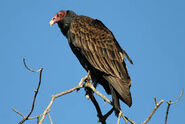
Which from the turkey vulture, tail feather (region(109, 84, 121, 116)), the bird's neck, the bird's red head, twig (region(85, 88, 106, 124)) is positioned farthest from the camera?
the bird's red head

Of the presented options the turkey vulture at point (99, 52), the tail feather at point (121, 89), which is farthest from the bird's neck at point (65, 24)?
the tail feather at point (121, 89)

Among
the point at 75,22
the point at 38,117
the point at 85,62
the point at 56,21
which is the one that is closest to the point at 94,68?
the point at 85,62

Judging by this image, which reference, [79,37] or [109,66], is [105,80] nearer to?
[109,66]

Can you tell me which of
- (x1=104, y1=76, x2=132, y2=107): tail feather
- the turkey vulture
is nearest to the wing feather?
the turkey vulture

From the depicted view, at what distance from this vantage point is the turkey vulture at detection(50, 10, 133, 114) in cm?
500

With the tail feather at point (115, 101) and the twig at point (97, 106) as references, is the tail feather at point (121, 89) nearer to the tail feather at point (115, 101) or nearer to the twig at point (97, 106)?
the tail feather at point (115, 101)

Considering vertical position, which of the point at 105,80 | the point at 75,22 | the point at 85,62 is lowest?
the point at 105,80

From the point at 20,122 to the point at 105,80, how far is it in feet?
7.70

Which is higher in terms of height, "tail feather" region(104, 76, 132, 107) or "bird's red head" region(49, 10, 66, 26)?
"bird's red head" region(49, 10, 66, 26)

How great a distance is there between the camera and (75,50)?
18.7ft

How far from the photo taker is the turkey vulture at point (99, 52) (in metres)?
5.00

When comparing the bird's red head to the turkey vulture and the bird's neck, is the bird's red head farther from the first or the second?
the bird's neck

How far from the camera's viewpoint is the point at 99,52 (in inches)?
220

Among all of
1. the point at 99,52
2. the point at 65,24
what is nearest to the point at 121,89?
the point at 99,52
